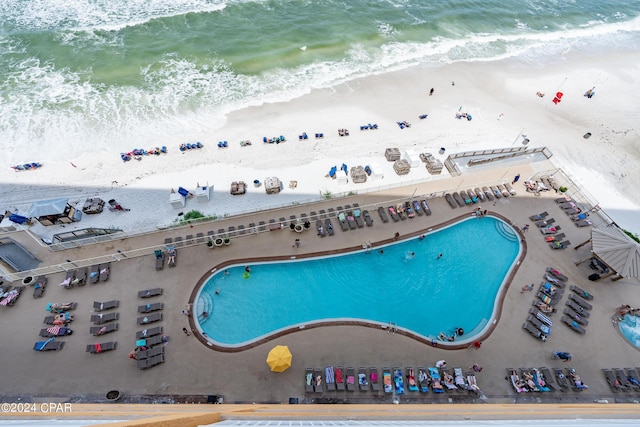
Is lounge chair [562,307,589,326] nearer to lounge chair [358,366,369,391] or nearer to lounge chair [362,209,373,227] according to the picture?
lounge chair [362,209,373,227]

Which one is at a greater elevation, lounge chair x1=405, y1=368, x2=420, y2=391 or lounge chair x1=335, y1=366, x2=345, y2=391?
lounge chair x1=335, y1=366, x2=345, y2=391

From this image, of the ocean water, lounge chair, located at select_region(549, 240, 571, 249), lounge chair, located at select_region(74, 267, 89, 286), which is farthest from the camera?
the ocean water

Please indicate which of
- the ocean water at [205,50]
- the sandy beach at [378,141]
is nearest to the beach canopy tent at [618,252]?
the sandy beach at [378,141]

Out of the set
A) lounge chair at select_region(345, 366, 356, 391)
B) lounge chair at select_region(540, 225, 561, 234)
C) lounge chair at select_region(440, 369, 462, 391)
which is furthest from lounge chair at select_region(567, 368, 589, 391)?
lounge chair at select_region(345, 366, 356, 391)

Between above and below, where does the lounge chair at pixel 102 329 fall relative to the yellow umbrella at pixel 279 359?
above

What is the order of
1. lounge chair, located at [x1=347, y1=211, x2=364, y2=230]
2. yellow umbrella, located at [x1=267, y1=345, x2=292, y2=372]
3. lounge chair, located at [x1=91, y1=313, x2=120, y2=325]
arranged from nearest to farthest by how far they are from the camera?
1. yellow umbrella, located at [x1=267, y1=345, x2=292, y2=372]
2. lounge chair, located at [x1=91, y1=313, x2=120, y2=325]
3. lounge chair, located at [x1=347, y1=211, x2=364, y2=230]

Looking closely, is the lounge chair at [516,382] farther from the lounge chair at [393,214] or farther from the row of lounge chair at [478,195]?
the row of lounge chair at [478,195]
